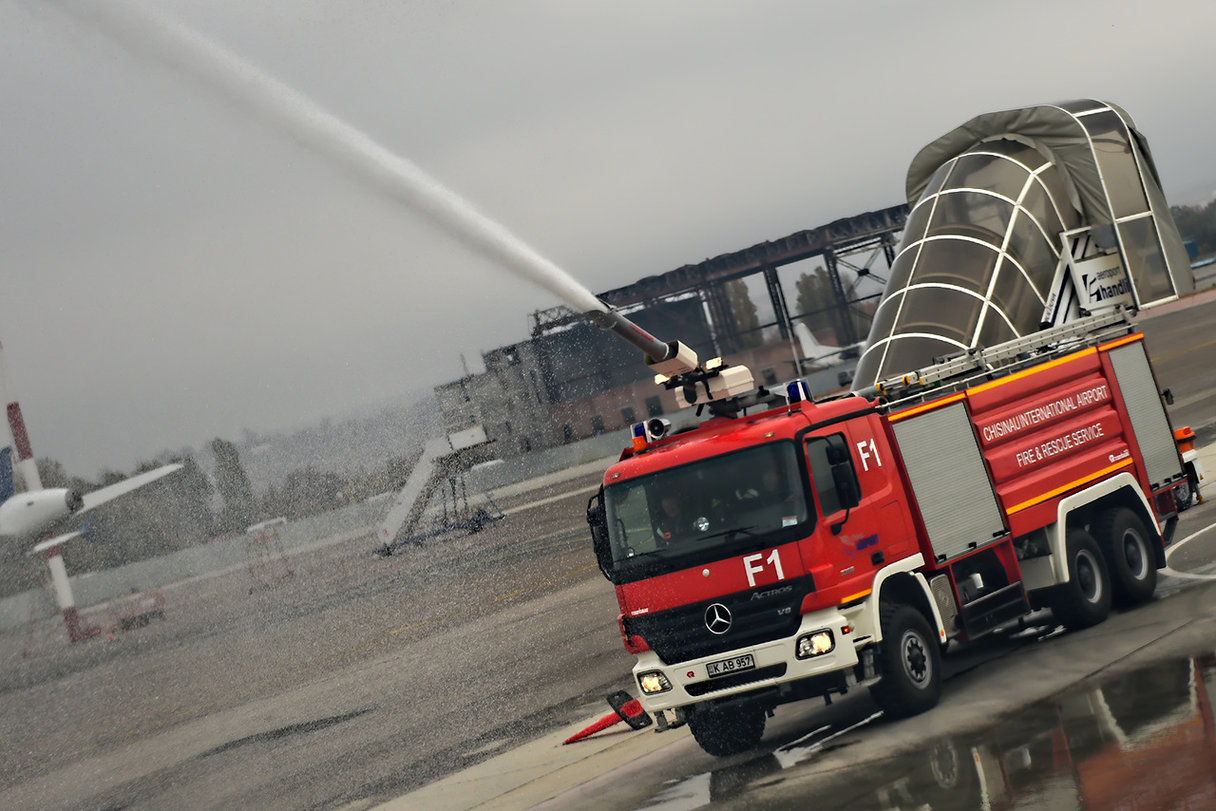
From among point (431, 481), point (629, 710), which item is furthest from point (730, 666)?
point (431, 481)

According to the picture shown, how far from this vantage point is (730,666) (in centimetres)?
1047

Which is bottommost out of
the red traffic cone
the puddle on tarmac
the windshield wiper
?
the puddle on tarmac

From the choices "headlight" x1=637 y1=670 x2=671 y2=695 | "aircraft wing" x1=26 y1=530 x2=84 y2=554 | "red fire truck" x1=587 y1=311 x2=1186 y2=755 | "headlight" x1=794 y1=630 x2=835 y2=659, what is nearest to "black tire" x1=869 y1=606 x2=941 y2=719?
"red fire truck" x1=587 y1=311 x2=1186 y2=755

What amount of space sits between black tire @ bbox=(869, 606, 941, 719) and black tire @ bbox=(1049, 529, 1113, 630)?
2.34 metres

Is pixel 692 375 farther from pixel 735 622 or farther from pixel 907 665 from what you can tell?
pixel 907 665

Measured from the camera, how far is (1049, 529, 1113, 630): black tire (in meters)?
12.9

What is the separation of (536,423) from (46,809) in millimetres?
71238

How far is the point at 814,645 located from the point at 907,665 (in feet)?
3.84

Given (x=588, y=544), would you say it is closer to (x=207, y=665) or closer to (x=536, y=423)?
(x=207, y=665)

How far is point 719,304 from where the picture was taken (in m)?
83.9

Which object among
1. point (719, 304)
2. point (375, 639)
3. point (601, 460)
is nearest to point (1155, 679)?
point (375, 639)

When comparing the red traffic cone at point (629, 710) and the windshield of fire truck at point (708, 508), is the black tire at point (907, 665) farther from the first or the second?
the red traffic cone at point (629, 710)

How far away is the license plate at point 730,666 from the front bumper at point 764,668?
0.03 m

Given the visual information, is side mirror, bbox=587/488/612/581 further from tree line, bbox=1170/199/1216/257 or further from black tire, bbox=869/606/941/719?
tree line, bbox=1170/199/1216/257
